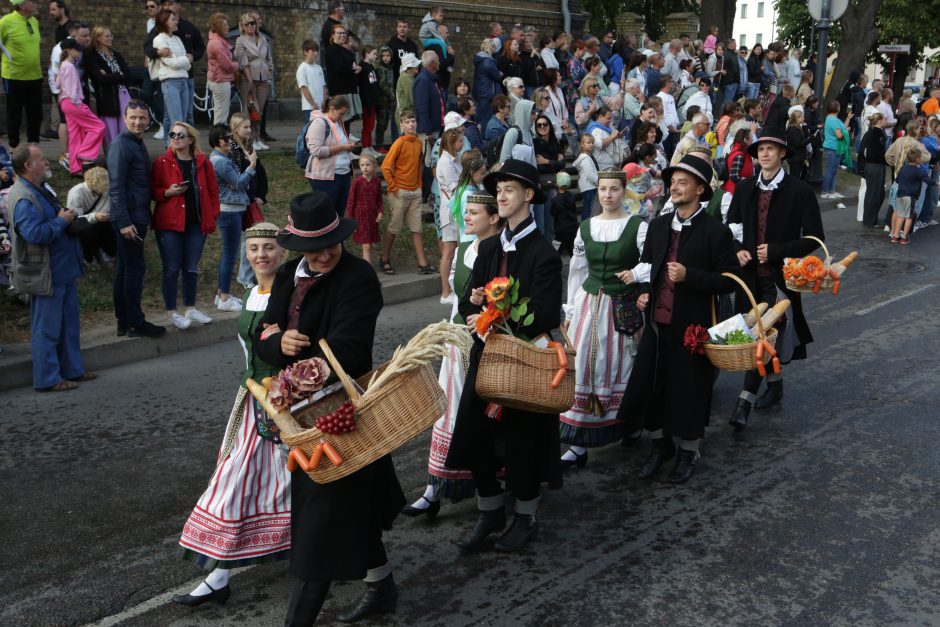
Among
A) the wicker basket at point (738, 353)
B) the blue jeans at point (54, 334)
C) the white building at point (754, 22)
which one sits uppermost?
the white building at point (754, 22)

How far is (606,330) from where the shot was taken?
6641 millimetres

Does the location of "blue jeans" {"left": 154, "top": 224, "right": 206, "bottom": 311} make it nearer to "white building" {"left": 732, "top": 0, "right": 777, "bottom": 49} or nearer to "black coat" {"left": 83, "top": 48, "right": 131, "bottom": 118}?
"black coat" {"left": 83, "top": 48, "right": 131, "bottom": 118}

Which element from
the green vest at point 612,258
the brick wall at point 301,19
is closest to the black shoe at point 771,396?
the green vest at point 612,258

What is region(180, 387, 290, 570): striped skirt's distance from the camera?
4.76 meters

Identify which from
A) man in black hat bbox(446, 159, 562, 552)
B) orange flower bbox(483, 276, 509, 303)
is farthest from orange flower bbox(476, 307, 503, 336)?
man in black hat bbox(446, 159, 562, 552)

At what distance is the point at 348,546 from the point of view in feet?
14.2

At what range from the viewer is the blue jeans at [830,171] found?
2014 centimetres

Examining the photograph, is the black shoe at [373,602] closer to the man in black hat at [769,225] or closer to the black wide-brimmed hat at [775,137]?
the man in black hat at [769,225]

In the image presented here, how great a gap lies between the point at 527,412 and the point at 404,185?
725 centimetres

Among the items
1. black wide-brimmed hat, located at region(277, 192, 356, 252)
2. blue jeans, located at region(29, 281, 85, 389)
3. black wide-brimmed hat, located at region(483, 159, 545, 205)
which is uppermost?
black wide-brimmed hat, located at region(483, 159, 545, 205)

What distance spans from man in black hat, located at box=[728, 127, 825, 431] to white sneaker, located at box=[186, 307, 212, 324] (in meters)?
5.15

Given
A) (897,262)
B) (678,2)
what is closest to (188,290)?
(897,262)

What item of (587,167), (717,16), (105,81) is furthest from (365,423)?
(717,16)

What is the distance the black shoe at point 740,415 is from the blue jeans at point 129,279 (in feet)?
18.0
